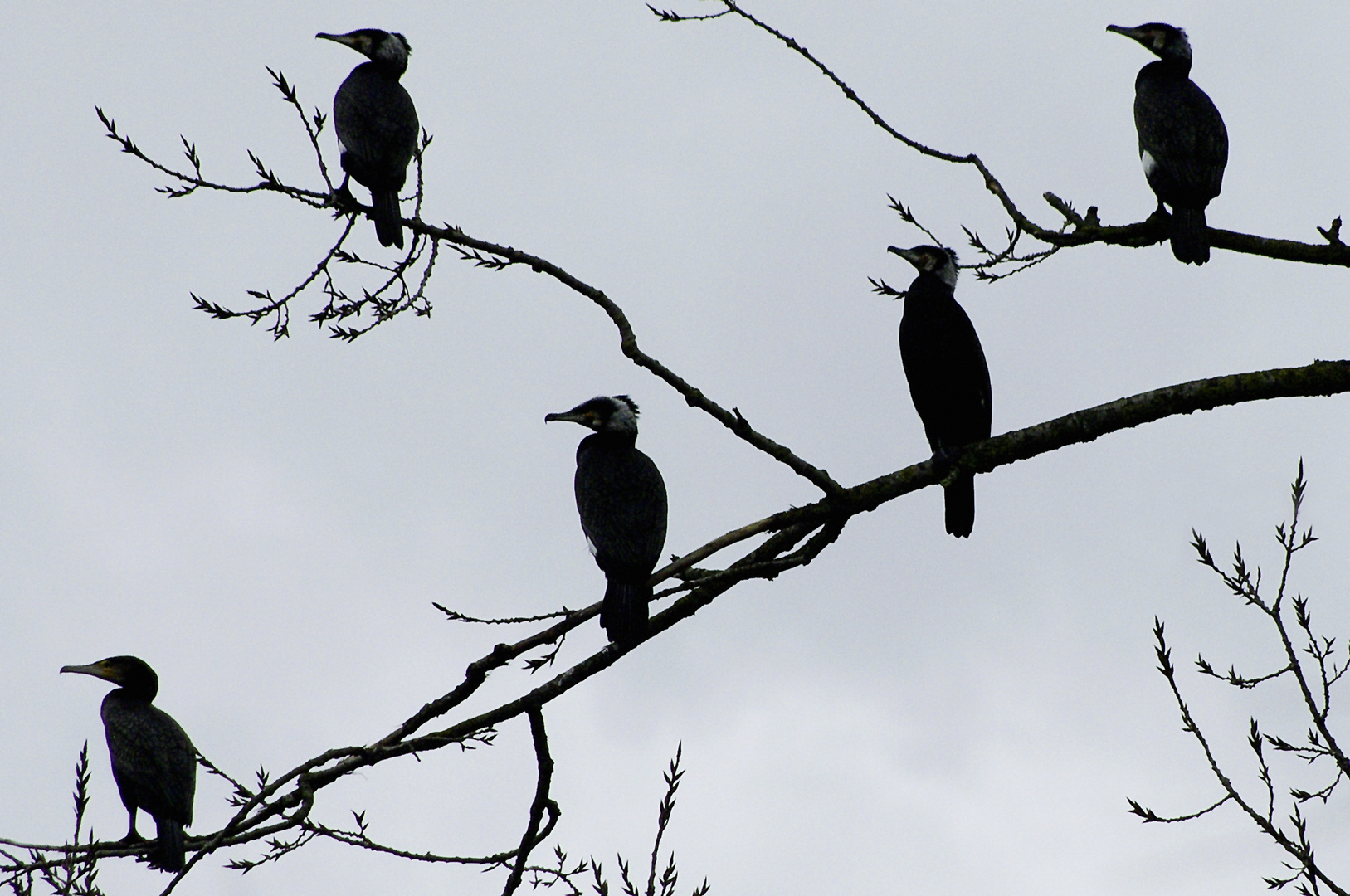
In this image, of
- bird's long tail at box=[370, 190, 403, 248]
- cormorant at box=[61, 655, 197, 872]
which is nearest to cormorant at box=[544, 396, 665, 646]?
bird's long tail at box=[370, 190, 403, 248]

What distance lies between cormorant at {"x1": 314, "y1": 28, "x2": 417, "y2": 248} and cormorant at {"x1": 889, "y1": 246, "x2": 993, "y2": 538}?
107 inches

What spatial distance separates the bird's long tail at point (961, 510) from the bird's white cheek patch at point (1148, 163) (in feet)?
5.81

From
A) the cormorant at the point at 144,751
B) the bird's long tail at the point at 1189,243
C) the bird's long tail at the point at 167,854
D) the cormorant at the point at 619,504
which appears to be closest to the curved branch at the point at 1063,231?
the bird's long tail at the point at 1189,243

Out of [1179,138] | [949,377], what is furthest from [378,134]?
[1179,138]

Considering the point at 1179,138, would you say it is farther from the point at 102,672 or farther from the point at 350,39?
the point at 102,672

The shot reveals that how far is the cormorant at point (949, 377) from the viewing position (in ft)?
19.8

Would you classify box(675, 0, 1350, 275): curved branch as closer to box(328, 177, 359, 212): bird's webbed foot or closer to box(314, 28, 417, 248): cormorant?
box(328, 177, 359, 212): bird's webbed foot

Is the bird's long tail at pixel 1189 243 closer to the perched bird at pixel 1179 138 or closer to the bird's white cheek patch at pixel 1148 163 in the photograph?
the perched bird at pixel 1179 138

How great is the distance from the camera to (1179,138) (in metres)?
6.20

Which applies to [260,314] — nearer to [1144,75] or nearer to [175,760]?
[175,760]

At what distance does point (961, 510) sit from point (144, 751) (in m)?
4.95

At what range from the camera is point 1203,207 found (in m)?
5.81

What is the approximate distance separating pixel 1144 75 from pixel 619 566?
4062 millimetres

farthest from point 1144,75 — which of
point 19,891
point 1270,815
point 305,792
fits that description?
point 19,891
